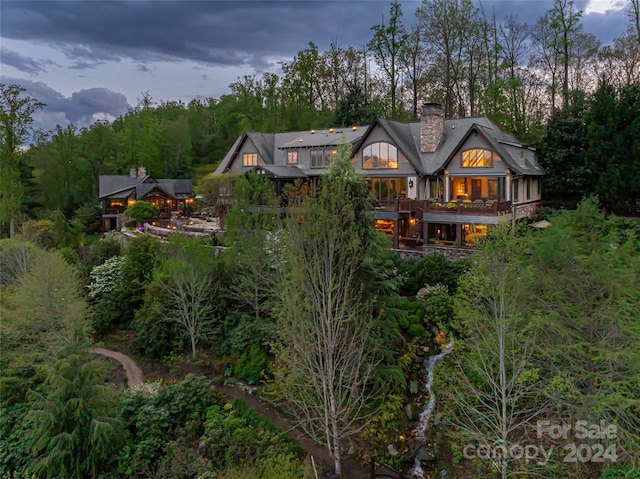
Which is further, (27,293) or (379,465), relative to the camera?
(27,293)

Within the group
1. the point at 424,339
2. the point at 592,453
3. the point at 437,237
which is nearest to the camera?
the point at 592,453

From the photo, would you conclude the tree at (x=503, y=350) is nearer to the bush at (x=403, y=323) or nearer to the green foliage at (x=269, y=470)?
the green foliage at (x=269, y=470)

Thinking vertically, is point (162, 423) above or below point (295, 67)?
below

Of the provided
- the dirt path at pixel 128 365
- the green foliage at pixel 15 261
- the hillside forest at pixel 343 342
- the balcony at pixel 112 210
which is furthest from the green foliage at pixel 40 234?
the dirt path at pixel 128 365

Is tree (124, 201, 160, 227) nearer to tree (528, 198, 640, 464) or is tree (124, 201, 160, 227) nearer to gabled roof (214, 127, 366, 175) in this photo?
gabled roof (214, 127, 366, 175)

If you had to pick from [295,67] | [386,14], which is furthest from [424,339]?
[295,67]

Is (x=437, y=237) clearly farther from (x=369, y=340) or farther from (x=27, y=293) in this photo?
(x=27, y=293)
